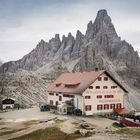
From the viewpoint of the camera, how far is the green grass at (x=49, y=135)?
55031 mm

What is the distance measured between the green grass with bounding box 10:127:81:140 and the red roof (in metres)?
26.2

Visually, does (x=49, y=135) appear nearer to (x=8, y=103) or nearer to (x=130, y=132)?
(x=130, y=132)

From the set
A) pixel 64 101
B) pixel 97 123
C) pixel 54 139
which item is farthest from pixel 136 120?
pixel 64 101

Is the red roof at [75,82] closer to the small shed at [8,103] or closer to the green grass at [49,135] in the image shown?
the small shed at [8,103]

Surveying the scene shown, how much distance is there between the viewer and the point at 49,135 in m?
58.0

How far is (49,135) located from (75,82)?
3714cm

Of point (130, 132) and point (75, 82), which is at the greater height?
point (75, 82)

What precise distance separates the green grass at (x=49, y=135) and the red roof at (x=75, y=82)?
26.2m

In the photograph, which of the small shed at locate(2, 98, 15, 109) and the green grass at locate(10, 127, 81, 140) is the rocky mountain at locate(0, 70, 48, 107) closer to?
the small shed at locate(2, 98, 15, 109)

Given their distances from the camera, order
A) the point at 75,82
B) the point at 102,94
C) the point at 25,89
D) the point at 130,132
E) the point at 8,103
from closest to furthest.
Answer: the point at 130,132 < the point at 102,94 < the point at 75,82 < the point at 8,103 < the point at 25,89

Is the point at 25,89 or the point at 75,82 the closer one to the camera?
the point at 75,82

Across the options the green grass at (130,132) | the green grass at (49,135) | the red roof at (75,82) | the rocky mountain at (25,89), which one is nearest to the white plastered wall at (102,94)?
the red roof at (75,82)

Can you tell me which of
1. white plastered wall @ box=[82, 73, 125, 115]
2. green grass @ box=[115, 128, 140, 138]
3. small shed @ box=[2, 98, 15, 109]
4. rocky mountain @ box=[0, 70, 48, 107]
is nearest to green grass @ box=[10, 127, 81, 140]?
green grass @ box=[115, 128, 140, 138]

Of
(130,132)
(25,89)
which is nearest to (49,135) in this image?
(130,132)
